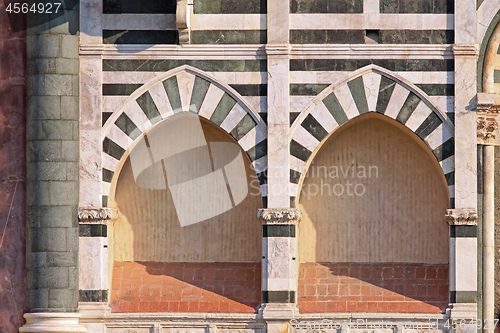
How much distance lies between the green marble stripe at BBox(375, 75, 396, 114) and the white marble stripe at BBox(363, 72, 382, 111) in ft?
0.13

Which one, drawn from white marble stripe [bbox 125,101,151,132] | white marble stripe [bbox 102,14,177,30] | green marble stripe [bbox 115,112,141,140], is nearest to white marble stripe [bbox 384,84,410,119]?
white marble stripe [bbox 102,14,177,30]

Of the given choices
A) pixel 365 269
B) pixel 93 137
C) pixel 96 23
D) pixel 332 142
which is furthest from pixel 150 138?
pixel 365 269

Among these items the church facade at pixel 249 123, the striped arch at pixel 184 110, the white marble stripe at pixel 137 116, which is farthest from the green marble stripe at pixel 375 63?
the white marble stripe at pixel 137 116

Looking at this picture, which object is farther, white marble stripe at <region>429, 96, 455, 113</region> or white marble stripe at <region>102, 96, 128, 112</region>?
white marble stripe at <region>102, 96, 128, 112</region>

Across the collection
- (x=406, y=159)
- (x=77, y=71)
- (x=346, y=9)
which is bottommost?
(x=406, y=159)

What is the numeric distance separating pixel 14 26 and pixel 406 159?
5333 mm

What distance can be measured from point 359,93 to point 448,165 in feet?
4.66

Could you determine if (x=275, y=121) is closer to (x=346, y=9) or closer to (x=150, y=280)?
(x=346, y=9)

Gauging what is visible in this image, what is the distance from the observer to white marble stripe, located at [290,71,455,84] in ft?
33.4

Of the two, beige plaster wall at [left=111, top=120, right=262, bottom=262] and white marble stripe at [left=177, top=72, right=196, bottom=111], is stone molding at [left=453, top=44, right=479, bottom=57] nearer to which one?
beige plaster wall at [left=111, top=120, right=262, bottom=262]

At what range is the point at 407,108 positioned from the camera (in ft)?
33.4

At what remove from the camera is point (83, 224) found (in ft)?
33.5

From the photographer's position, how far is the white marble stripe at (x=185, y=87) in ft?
33.6

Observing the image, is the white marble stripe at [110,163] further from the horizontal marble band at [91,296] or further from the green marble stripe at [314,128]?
the green marble stripe at [314,128]
